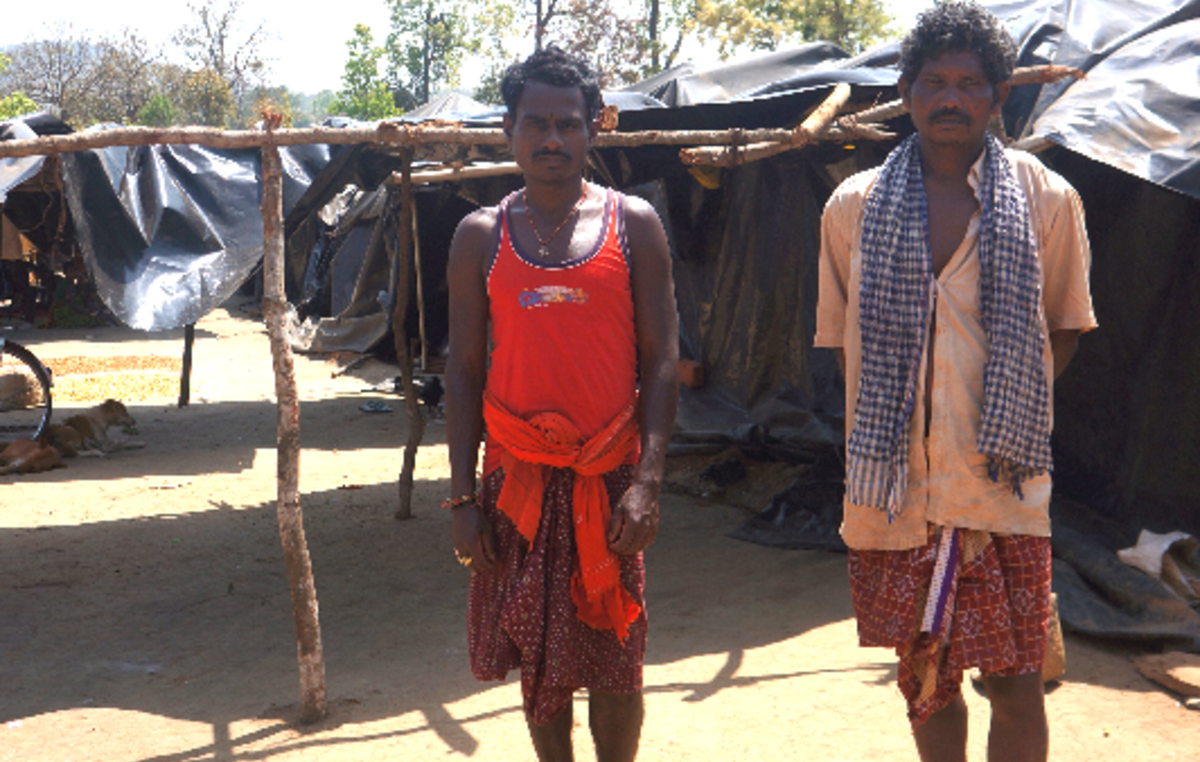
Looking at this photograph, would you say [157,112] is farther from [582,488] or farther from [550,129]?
[582,488]

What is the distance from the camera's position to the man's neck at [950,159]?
2250 millimetres

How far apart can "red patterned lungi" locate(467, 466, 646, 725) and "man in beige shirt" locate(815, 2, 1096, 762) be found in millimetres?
542

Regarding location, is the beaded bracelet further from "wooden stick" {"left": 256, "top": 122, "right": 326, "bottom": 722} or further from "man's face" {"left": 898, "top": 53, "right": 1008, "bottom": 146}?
"wooden stick" {"left": 256, "top": 122, "right": 326, "bottom": 722}

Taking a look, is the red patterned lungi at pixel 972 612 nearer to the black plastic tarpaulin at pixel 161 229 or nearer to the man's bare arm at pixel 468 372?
the man's bare arm at pixel 468 372

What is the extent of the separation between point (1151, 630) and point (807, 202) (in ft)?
10.6

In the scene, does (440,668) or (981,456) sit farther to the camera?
(440,668)

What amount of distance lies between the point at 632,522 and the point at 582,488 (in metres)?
0.14

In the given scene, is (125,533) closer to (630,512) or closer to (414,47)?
(630,512)

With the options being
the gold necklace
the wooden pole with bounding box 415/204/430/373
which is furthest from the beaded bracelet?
the wooden pole with bounding box 415/204/430/373

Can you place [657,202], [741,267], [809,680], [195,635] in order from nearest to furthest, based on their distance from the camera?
[809,680] → [195,635] → [741,267] → [657,202]

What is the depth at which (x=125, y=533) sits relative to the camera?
6.28m

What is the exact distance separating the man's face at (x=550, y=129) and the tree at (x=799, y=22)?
28411 mm

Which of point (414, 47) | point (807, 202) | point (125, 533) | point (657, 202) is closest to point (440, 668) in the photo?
point (125, 533)

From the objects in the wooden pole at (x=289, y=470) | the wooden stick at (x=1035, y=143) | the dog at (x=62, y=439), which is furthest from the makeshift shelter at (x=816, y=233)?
the dog at (x=62, y=439)
